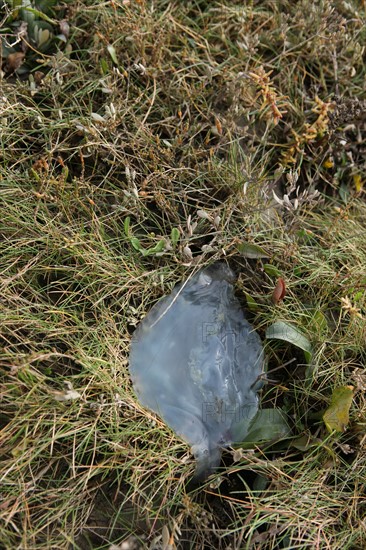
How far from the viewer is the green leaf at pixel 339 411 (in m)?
1.82

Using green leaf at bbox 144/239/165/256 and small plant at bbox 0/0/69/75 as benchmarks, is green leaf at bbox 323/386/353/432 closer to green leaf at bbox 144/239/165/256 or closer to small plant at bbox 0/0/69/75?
green leaf at bbox 144/239/165/256

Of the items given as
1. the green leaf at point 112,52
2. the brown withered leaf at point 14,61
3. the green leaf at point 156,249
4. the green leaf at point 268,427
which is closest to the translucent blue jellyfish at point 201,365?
the green leaf at point 268,427

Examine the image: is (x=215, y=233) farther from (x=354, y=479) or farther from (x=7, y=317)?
(x=354, y=479)

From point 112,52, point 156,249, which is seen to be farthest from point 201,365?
point 112,52

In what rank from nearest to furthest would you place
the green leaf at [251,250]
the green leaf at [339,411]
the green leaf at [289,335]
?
the green leaf at [339,411] → the green leaf at [289,335] → the green leaf at [251,250]

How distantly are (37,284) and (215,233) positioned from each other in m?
0.53

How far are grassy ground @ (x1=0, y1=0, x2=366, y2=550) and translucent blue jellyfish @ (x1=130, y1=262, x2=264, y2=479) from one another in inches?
1.6

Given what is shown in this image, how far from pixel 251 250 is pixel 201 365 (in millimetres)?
380

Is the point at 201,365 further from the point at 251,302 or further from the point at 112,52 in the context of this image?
the point at 112,52

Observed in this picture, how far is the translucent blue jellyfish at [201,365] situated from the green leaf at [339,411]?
8.0 inches

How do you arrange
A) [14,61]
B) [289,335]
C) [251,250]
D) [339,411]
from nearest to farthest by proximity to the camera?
1. [339,411]
2. [289,335]
3. [251,250]
4. [14,61]

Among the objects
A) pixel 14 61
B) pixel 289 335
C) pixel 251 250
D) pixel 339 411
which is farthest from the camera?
pixel 14 61

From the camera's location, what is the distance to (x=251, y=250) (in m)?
2.04

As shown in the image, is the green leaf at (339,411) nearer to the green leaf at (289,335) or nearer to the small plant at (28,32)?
the green leaf at (289,335)
